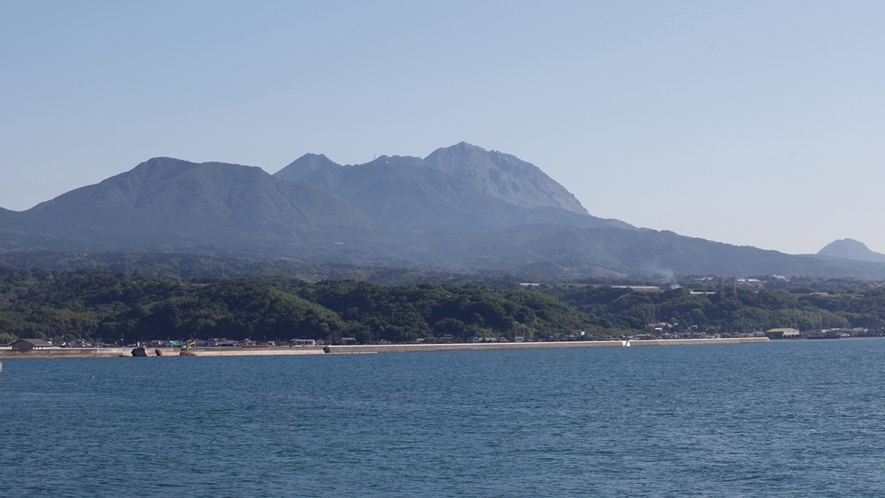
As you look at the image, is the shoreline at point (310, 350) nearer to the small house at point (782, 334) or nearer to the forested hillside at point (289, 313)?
the forested hillside at point (289, 313)

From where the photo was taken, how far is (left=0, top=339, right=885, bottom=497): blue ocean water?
3338 cm

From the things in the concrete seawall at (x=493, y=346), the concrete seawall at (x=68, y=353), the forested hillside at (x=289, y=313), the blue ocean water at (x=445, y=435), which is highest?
the forested hillside at (x=289, y=313)

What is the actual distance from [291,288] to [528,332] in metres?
44.3

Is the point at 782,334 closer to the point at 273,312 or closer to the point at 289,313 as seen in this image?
the point at 289,313

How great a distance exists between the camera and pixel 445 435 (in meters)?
44.2

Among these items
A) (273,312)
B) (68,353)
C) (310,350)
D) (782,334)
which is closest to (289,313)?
(273,312)

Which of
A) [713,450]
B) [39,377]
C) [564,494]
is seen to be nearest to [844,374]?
[713,450]

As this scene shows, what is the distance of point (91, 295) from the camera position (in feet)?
500

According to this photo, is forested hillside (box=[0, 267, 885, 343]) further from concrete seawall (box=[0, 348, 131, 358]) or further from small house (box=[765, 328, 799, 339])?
concrete seawall (box=[0, 348, 131, 358])

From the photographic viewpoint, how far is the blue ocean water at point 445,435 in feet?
109

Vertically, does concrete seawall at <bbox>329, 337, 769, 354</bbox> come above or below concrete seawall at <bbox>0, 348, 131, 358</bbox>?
below

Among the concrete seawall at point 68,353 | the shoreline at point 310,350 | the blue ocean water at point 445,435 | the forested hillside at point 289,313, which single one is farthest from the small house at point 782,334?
the concrete seawall at point 68,353

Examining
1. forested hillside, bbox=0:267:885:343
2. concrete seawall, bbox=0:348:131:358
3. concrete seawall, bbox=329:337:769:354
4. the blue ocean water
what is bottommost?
the blue ocean water

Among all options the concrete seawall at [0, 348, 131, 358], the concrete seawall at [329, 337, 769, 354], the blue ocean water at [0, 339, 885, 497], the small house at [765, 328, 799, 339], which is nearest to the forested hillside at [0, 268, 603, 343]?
the concrete seawall at [329, 337, 769, 354]
